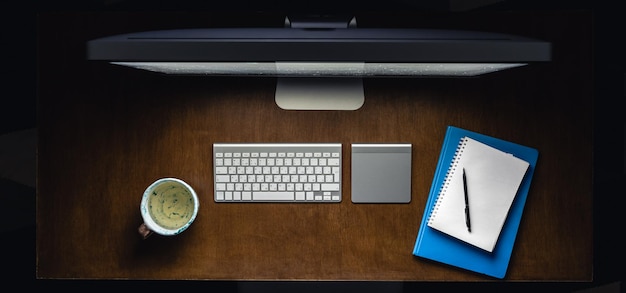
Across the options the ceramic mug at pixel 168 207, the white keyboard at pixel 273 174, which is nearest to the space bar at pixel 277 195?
the white keyboard at pixel 273 174

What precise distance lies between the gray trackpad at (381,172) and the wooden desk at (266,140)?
0.07ft

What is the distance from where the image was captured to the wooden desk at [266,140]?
42.6 inches

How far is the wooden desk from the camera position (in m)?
1.08

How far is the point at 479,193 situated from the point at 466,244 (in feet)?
0.37

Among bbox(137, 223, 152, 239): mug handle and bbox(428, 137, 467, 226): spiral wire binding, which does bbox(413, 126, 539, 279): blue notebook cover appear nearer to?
bbox(428, 137, 467, 226): spiral wire binding

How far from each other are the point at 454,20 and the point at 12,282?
52.6 inches

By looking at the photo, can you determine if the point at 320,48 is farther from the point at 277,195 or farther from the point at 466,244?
the point at 466,244

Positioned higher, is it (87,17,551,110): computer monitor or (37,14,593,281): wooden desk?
(87,17,551,110): computer monitor

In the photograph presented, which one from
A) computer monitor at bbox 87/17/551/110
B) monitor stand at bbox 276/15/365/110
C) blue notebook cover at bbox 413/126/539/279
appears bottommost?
blue notebook cover at bbox 413/126/539/279

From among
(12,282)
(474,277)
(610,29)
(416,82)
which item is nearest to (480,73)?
(416,82)

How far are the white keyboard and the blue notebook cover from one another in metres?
0.20

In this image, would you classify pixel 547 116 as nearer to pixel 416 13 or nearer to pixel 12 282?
pixel 416 13

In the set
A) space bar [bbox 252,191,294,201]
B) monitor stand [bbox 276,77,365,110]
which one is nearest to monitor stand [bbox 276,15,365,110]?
monitor stand [bbox 276,77,365,110]

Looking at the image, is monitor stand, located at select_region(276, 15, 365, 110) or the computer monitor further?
monitor stand, located at select_region(276, 15, 365, 110)
